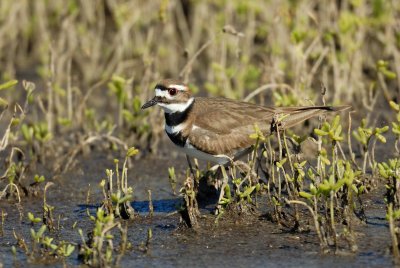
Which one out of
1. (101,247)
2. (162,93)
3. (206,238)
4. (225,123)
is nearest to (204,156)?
(225,123)

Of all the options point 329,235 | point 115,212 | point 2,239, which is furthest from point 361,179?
point 2,239

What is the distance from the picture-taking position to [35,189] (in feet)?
27.2

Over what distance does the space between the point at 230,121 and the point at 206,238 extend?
1.33 metres

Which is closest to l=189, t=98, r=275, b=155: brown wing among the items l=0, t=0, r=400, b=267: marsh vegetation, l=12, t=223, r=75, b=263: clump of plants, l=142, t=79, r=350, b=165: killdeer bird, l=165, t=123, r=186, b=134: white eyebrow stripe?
l=142, t=79, r=350, b=165: killdeer bird

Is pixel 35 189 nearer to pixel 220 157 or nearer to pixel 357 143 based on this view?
pixel 220 157

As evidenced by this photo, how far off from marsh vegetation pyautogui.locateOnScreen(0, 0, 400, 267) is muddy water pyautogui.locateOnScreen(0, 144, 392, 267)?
18mm

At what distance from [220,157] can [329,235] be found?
55.6 inches

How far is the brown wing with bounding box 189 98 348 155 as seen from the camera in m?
7.59

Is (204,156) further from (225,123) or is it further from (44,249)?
(44,249)

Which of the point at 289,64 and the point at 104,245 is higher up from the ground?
the point at 289,64

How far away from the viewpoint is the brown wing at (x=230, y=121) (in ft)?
24.9

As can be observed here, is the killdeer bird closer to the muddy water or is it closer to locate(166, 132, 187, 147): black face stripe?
locate(166, 132, 187, 147): black face stripe

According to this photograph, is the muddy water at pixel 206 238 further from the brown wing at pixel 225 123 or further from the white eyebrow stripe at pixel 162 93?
the white eyebrow stripe at pixel 162 93

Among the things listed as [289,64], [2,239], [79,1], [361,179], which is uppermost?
[79,1]
